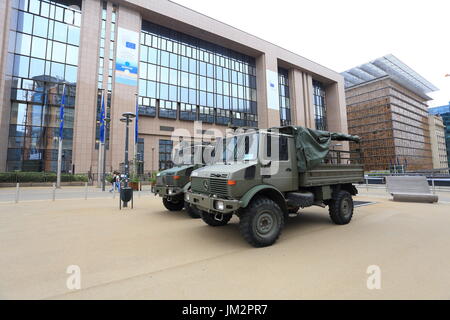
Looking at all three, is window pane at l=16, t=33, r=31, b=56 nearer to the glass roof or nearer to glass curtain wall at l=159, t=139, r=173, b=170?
glass curtain wall at l=159, t=139, r=173, b=170

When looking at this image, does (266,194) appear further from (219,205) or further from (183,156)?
(183,156)

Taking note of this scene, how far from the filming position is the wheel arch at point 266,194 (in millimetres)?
4125

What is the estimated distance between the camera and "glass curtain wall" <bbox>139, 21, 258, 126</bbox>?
32406 millimetres

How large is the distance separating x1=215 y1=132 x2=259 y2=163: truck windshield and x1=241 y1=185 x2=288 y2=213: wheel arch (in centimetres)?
74

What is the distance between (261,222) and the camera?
4.47 meters

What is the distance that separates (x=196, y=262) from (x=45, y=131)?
3309 centimetres

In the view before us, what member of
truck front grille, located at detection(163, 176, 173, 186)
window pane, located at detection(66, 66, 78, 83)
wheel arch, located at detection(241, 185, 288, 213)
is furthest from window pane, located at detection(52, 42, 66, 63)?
wheel arch, located at detection(241, 185, 288, 213)

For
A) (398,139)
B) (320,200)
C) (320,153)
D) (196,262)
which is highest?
(398,139)

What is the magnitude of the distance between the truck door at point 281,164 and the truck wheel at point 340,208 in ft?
5.33

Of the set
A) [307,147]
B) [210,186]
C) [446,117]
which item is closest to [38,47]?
[210,186]

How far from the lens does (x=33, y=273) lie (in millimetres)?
3215

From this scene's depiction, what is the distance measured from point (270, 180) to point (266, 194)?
14.3 inches
